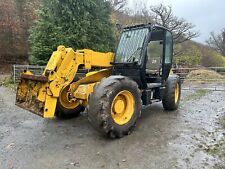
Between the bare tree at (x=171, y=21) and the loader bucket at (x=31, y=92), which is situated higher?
the bare tree at (x=171, y=21)

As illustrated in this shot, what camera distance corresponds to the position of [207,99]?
10188 millimetres

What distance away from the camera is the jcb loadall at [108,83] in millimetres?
5180

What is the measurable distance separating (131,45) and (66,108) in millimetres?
2214

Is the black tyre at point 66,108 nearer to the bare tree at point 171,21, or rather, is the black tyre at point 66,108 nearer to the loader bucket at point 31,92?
the loader bucket at point 31,92

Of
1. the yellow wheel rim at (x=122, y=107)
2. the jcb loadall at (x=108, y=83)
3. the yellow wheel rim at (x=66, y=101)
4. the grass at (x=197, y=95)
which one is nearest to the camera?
the jcb loadall at (x=108, y=83)

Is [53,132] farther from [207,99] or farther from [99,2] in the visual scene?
[99,2]

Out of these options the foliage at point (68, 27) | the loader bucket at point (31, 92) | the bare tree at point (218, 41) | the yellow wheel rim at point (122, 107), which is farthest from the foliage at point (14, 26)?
the bare tree at point (218, 41)

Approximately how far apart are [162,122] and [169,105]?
1.21 meters

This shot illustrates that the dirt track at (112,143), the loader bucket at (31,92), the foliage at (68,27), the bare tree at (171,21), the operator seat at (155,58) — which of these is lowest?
the dirt track at (112,143)

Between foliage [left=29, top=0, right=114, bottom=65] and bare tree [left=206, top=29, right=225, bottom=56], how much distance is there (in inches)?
1263

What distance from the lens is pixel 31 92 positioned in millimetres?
5594

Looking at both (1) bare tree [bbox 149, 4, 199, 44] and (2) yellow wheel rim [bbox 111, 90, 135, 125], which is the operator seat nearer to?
(2) yellow wheel rim [bbox 111, 90, 135, 125]

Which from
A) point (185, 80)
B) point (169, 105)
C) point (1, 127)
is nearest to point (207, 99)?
point (169, 105)

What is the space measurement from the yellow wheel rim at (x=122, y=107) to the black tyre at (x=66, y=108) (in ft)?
4.80
